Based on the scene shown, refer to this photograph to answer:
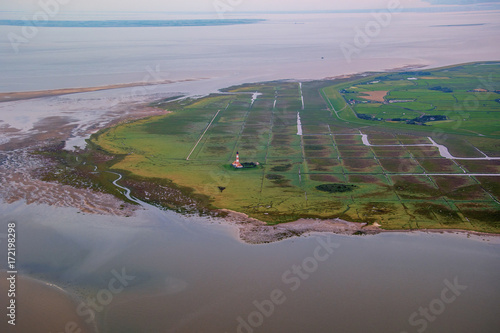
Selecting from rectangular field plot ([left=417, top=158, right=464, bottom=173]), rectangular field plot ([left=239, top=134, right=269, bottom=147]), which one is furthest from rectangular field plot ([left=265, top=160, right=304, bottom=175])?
rectangular field plot ([left=417, top=158, right=464, bottom=173])

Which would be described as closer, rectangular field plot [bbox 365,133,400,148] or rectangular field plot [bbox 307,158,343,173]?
rectangular field plot [bbox 307,158,343,173]

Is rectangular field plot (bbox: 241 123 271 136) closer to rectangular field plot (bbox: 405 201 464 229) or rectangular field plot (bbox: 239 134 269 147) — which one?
rectangular field plot (bbox: 239 134 269 147)

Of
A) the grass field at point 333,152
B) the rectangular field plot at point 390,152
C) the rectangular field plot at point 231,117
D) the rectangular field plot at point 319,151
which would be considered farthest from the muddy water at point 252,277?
the rectangular field plot at point 231,117

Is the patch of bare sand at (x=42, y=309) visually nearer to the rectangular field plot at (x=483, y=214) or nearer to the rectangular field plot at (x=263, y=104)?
the rectangular field plot at (x=483, y=214)

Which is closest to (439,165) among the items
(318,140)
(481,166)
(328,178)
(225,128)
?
(481,166)

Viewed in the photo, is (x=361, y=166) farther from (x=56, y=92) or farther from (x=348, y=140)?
(x=56, y=92)

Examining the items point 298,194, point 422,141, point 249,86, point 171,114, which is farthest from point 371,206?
point 249,86
